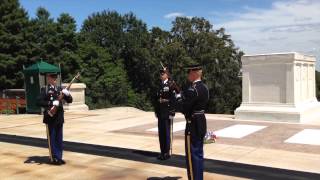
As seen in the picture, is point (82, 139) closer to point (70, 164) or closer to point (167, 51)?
point (70, 164)

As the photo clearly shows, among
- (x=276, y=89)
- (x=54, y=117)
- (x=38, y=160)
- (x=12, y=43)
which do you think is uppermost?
(x=12, y=43)

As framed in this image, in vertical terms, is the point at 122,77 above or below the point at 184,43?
below

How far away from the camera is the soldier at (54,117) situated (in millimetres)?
8523

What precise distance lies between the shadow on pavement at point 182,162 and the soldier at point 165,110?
0.90 feet

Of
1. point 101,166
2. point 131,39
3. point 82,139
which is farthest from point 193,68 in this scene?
point 131,39

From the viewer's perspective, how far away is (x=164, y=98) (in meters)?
8.55

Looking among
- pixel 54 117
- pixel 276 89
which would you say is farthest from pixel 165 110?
pixel 276 89

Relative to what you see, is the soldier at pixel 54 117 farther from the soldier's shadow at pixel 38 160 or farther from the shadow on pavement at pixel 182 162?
the shadow on pavement at pixel 182 162

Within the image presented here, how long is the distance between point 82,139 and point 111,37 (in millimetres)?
55659

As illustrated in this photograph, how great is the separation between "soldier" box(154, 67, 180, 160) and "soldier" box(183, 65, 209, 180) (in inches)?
77.4

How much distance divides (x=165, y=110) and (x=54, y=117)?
6.65 feet

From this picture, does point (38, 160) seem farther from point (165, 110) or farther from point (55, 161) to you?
point (165, 110)

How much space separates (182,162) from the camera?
8445 millimetres

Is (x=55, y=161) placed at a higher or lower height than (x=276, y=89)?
lower
